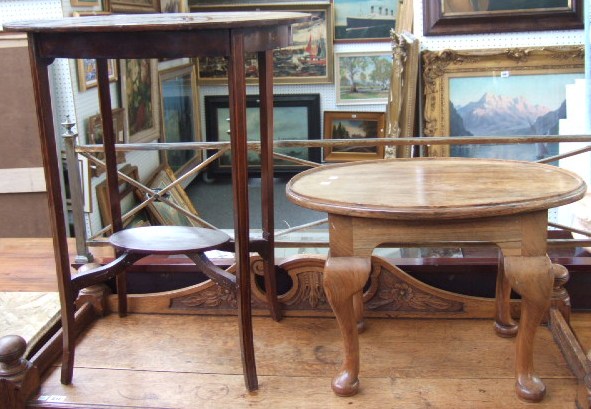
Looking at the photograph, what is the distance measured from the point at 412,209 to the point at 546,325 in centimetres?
96

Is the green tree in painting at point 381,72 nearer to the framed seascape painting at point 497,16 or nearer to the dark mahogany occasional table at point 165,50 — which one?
the framed seascape painting at point 497,16

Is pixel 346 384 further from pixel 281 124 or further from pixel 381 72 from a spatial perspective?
pixel 281 124

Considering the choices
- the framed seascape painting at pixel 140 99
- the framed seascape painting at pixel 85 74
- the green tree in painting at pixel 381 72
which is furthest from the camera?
the green tree in painting at pixel 381 72

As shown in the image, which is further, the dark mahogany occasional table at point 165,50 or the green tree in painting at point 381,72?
the green tree in painting at point 381,72

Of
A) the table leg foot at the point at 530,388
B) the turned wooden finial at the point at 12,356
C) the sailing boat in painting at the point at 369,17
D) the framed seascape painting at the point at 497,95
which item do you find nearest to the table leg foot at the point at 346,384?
the table leg foot at the point at 530,388

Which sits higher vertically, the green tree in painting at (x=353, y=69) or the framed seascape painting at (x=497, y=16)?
the framed seascape painting at (x=497, y=16)

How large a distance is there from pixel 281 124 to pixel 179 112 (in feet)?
3.80

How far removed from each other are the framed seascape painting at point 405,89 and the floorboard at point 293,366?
256 cm

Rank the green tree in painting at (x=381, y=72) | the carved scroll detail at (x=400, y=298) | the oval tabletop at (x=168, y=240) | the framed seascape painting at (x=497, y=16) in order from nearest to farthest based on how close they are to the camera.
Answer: the oval tabletop at (x=168, y=240) → the carved scroll detail at (x=400, y=298) → the framed seascape painting at (x=497, y=16) → the green tree in painting at (x=381, y=72)

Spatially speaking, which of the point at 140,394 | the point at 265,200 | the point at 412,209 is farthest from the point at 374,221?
the point at 140,394

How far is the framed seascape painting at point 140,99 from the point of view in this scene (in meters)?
5.95

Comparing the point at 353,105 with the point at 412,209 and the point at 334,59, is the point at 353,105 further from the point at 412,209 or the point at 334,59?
the point at 412,209

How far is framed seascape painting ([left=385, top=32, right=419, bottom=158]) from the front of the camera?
4652mm

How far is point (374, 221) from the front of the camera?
1792mm
